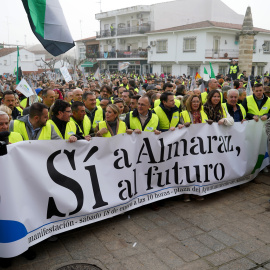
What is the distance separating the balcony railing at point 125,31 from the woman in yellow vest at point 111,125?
44712 millimetres

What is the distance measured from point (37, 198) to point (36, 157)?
0.47 m

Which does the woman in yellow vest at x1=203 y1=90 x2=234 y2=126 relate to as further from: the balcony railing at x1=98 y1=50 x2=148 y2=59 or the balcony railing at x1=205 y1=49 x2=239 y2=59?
the balcony railing at x1=98 y1=50 x2=148 y2=59

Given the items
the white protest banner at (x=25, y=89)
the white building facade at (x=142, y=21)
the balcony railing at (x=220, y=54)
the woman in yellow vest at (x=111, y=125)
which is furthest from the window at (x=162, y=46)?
the woman in yellow vest at (x=111, y=125)

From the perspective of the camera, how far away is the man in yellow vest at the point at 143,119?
4.87 meters

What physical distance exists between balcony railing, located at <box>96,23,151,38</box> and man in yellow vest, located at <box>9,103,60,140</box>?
45.3 m

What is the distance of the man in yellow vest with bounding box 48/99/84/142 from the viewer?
14.1 ft

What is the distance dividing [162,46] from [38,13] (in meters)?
38.9

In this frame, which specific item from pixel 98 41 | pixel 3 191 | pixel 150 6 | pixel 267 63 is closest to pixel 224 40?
pixel 267 63

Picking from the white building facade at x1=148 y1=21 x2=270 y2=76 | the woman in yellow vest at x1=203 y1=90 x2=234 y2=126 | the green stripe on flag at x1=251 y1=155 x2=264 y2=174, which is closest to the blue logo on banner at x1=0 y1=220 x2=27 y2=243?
the woman in yellow vest at x1=203 y1=90 x2=234 y2=126

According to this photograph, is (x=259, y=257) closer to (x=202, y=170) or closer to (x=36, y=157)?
(x=202, y=170)

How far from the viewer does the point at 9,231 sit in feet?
10.8

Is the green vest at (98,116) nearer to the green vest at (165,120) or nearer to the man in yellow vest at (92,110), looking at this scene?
the man in yellow vest at (92,110)

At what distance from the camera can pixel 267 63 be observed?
4119 centimetres

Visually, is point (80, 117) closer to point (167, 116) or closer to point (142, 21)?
point (167, 116)
